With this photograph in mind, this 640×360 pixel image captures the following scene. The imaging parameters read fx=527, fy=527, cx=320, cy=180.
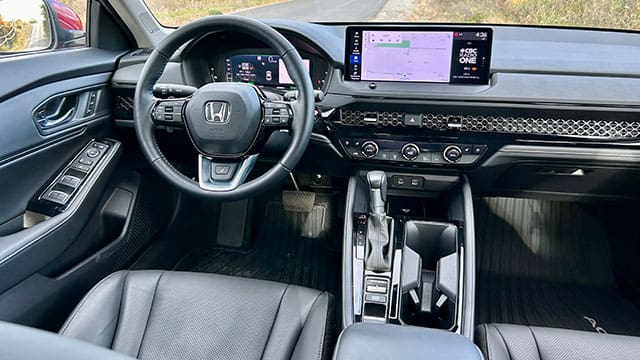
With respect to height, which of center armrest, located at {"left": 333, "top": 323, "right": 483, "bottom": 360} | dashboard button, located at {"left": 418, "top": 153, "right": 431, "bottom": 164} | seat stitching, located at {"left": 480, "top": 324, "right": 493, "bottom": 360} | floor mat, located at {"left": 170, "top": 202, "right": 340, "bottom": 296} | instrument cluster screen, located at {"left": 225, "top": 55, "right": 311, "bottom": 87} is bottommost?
floor mat, located at {"left": 170, "top": 202, "right": 340, "bottom": 296}

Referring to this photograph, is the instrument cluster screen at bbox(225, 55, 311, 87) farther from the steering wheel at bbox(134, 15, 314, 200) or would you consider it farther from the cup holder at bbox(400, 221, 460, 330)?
the cup holder at bbox(400, 221, 460, 330)

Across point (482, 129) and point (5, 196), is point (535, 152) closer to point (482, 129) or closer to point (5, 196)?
point (482, 129)

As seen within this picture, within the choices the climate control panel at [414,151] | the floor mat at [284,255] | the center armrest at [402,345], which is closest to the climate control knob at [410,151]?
the climate control panel at [414,151]

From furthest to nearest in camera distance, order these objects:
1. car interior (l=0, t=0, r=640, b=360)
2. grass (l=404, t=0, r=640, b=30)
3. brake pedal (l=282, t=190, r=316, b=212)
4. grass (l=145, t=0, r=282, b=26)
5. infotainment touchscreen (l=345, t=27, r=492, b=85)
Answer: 1. brake pedal (l=282, t=190, r=316, b=212)
2. grass (l=145, t=0, r=282, b=26)
3. grass (l=404, t=0, r=640, b=30)
4. infotainment touchscreen (l=345, t=27, r=492, b=85)
5. car interior (l=0, t=0, r=640, b=360)

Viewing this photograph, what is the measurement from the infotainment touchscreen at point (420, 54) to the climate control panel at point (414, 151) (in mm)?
242

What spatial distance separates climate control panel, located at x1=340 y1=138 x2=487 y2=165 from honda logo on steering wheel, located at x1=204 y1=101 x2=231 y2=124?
59cm

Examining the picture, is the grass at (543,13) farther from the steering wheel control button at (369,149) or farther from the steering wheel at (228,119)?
the steering wheel at (228,119)

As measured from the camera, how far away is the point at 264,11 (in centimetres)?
246

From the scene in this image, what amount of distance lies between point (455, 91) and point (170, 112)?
947 mm

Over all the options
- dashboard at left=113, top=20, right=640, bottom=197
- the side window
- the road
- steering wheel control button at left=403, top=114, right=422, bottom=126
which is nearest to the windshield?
the road

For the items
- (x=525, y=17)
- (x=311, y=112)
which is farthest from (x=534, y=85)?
(x=311, y=112)

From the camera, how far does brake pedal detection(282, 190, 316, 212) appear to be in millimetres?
2639

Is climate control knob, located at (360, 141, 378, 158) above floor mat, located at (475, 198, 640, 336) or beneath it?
above

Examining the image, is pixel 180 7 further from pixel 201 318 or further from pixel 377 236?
pixel 201 318
